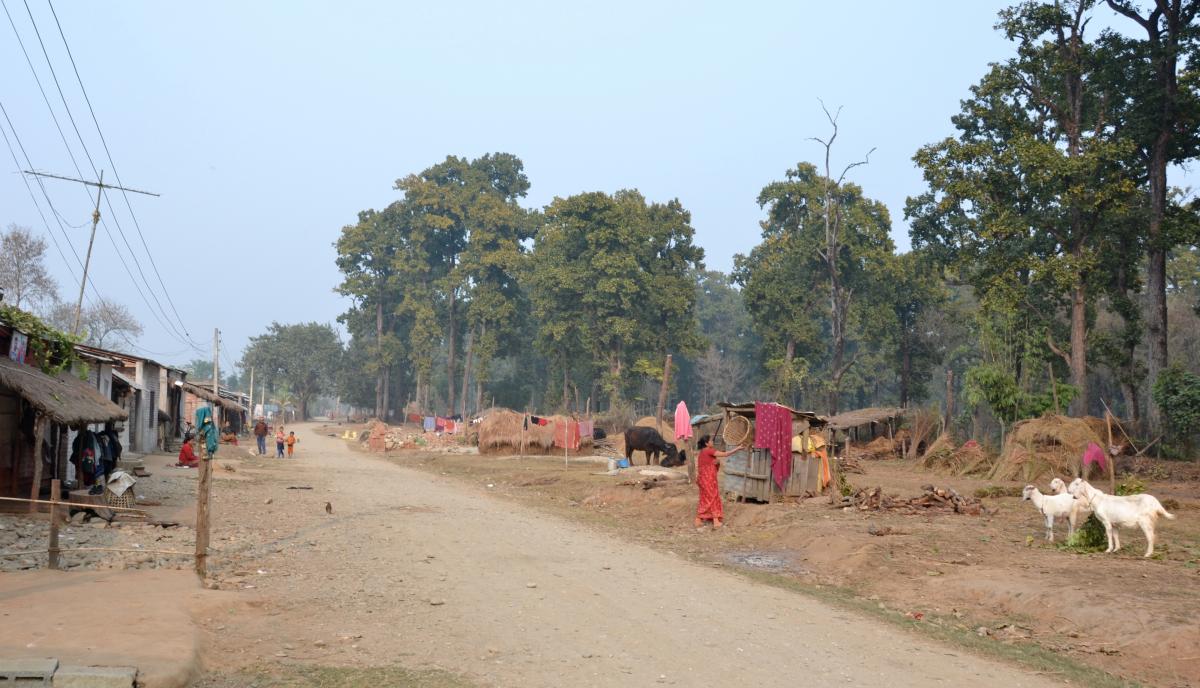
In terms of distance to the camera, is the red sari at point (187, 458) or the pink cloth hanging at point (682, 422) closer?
the red sari at point (187, 458)

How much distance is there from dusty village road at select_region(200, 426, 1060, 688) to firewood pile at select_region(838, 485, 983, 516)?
19.8 feet

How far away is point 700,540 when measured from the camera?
16.1m

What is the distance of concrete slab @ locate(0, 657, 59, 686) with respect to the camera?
6.05m

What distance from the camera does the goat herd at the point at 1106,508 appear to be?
1232cm

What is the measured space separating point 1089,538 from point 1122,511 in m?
0.97

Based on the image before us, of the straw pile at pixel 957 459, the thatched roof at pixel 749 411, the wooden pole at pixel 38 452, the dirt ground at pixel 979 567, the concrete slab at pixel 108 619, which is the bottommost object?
the dirt ground at pixel 979 567

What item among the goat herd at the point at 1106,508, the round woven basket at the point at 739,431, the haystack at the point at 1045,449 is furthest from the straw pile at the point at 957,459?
Result: the goat herd at the point at 1106,508

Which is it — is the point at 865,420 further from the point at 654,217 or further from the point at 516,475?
the point at 654,217

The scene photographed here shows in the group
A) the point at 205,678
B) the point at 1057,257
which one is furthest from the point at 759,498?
the point at 1057,257

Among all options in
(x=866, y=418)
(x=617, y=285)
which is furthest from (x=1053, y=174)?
(x=617, y=285)

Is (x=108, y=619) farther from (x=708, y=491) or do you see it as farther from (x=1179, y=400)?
(x=1179, y=400)

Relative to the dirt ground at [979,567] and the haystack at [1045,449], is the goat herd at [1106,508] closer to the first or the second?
the dirt ground at [979,567]

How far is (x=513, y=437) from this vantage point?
39.4 metres

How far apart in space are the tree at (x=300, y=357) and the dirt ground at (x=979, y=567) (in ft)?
266
